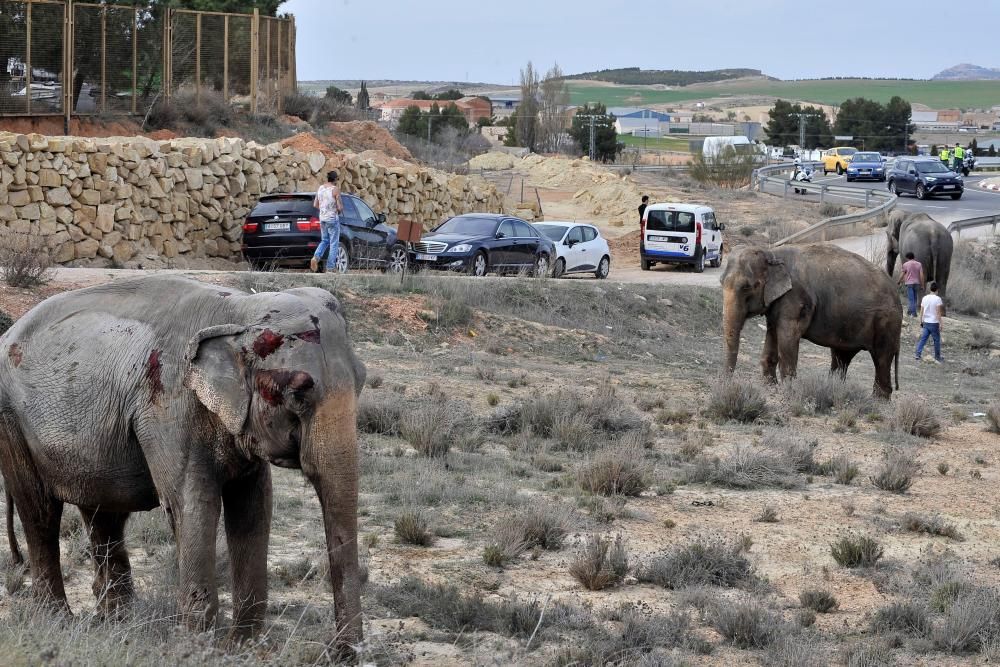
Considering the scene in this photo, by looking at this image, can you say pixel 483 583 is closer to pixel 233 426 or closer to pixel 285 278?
pixel 233 426

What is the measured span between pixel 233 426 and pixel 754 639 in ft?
12.0

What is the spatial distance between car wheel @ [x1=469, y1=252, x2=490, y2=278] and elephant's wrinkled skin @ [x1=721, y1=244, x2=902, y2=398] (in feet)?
38.6

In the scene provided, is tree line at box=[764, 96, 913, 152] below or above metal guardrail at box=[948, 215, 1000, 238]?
above

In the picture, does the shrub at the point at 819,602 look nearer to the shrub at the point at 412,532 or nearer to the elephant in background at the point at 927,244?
the shrub at the point at 412,532

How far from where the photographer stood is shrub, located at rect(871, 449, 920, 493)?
12.6 m

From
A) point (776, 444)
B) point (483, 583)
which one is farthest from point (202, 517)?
point (776, 444)

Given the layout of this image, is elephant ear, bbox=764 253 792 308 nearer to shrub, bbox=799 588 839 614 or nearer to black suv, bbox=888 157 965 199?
shrub, bbox=799 588 839 614

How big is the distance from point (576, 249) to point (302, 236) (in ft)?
28.8

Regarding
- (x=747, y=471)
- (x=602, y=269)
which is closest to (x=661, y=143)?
(x=602, y=269)

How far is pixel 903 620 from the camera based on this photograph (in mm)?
8375

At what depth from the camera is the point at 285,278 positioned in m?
21.6

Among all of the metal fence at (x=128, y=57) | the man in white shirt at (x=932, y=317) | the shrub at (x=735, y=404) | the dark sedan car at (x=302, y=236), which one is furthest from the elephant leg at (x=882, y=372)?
the metal fence at (x=128, y=57)

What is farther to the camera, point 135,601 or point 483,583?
point 483,583

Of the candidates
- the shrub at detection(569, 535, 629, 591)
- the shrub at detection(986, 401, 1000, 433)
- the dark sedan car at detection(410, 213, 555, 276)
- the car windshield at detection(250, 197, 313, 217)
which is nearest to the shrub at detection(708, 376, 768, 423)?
the shrub at detection(986, 401, 1000, 433)
